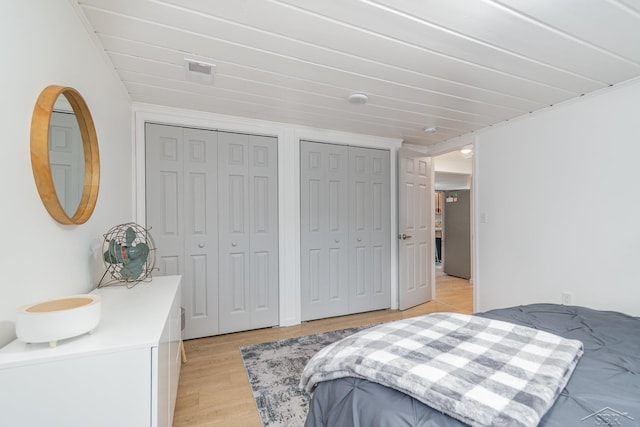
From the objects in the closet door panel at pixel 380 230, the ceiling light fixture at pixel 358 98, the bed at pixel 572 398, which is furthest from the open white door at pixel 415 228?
the bed at pixel 572 398

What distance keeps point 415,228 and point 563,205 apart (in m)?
1.59

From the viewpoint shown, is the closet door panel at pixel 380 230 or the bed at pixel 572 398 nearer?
the bed at pixel 572 398

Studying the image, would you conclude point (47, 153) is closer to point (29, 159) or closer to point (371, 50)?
point (29, 159)

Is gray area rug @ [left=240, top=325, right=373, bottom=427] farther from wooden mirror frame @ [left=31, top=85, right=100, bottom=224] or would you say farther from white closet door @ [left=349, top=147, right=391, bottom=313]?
wooden mirror frame @ [left=31, top=85, right=100, bottom=224]

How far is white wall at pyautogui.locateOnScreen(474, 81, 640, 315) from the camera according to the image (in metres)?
2.07

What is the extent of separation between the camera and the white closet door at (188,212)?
2.60 meters

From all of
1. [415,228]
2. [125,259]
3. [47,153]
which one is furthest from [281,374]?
[415,228]

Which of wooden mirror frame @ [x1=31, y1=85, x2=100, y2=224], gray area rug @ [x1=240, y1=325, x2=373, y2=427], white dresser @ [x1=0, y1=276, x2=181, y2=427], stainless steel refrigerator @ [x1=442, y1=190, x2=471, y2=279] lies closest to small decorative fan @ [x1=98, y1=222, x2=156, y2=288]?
wooden mirror frame @ [x1=31, y1=85, x2=100, y2=224]

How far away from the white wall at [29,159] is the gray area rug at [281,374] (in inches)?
47.9

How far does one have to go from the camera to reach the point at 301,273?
10.4 feet

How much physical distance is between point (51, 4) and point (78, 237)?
0.97m

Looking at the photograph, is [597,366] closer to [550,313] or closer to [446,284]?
[550,313]

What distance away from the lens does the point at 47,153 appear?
101 cm

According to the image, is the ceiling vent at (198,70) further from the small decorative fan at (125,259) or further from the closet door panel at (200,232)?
the small decorative fan at (125,259)
